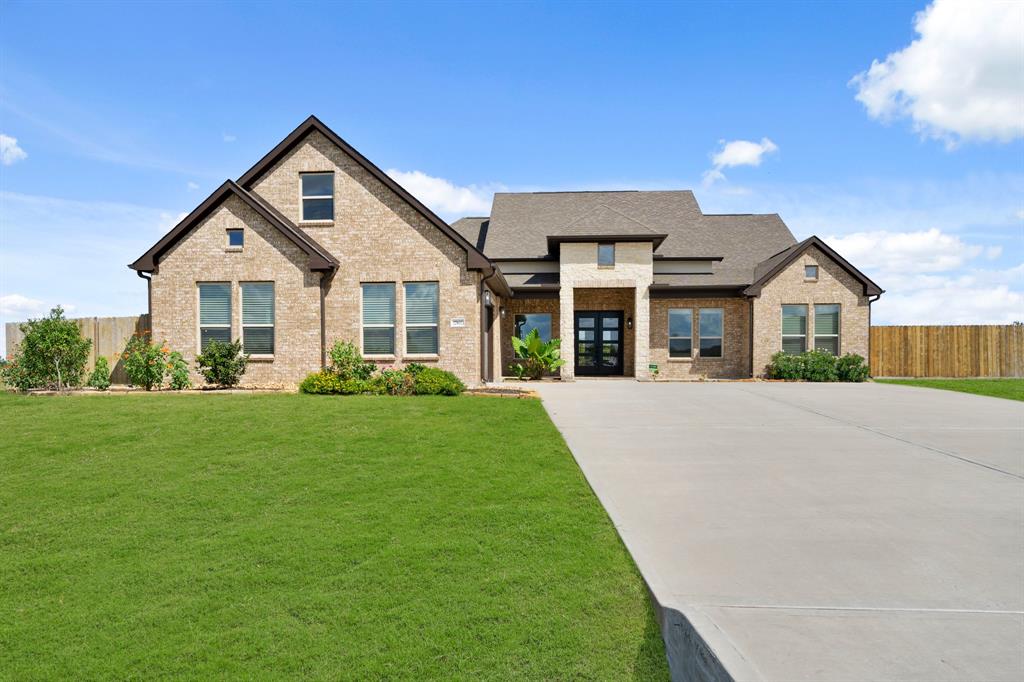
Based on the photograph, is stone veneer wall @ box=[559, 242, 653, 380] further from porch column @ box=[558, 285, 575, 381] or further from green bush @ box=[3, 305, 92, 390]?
green bush @ box=[3, 305, 92, 390]

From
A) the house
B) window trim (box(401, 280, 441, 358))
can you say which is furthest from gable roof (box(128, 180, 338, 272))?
window trim (box(401, 280, 441, 358))

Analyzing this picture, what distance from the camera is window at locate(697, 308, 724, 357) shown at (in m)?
23.9

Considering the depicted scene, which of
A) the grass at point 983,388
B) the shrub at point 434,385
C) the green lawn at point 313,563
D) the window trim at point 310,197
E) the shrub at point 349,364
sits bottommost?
the green lawn at point 313,563

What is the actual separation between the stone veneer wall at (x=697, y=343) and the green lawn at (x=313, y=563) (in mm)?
15916

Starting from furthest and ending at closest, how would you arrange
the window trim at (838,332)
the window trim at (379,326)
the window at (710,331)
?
1. the window at (710,331)
2. the window trim at (838,332)
3. the window trim at (379,326)

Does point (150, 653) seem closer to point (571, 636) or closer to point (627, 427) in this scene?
point (571, 636)

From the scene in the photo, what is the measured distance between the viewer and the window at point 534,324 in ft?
78.5

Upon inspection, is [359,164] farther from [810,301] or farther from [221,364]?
[810,301]

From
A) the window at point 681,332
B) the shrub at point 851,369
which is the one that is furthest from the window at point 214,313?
the shrub at point 851,369

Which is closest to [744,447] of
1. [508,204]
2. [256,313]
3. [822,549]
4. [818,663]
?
[822,549]

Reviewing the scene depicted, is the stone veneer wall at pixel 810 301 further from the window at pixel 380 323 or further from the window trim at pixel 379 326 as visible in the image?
the window at pixel 380 323

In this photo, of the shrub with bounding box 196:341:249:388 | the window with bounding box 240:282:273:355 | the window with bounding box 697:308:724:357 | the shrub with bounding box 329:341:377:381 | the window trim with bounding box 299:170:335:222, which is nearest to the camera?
the shrub with bounding box 329:341:377:381

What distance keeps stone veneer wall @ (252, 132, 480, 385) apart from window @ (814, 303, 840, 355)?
47.1ft

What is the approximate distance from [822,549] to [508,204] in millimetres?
24789
